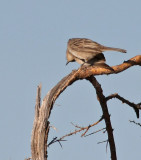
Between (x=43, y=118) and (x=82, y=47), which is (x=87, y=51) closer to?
(x=82, y=47)

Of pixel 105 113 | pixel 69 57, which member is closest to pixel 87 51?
pixel 69 57

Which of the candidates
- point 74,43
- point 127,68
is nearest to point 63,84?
point 127,68

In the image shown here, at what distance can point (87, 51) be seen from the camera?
Answer: 10242mm

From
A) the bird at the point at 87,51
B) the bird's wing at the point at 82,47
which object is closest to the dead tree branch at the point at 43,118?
the bird at the point at 87,51

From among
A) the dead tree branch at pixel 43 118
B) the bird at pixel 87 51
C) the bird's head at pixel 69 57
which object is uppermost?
the bird's head at pixel 69 57

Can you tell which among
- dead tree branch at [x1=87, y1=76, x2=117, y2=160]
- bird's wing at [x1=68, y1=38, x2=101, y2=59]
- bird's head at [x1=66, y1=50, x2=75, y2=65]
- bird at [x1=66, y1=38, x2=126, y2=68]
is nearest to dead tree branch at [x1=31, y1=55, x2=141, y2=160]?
dead tree branch at [x1=87, y1=76, x2=117, y2=160]

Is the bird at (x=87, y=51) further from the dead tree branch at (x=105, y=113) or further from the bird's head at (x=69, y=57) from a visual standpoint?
the dead tree branch at (x=105, y=113)

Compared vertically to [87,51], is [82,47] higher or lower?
higher

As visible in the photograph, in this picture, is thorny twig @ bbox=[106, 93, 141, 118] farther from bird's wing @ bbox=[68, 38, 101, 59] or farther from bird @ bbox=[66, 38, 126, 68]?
bird's wing @ bbox=[68, 38, 101, 59]

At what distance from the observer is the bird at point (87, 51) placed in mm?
9950

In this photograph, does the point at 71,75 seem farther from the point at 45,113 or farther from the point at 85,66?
the point at 45,113

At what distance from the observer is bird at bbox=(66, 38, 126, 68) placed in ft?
32.6

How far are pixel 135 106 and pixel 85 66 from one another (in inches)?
67.5

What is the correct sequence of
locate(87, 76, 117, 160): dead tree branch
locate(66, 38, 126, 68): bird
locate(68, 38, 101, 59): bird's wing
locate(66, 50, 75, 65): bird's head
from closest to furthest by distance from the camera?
locate(87, 76, 117, 160): dead tree branch, locate(66, 38, 126, 68): bird, locate(68, 38, 101, 59): bird's wing, locate(66, 50, 75, 65): bird's head
